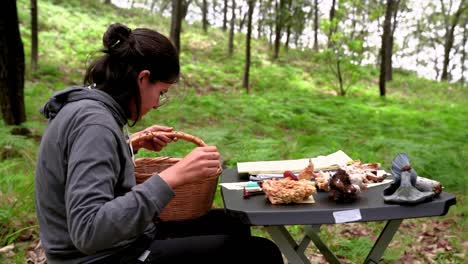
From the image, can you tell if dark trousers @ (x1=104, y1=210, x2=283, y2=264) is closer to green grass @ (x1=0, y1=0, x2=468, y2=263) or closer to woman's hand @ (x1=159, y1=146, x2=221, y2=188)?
woman's hand @ (x1=159, y1=146, x2=221, y2=188)

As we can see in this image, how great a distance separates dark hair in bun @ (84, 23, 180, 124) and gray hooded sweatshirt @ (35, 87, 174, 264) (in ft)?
0.22

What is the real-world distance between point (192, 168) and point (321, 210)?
1.68ft

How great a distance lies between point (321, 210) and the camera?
1.63 meters

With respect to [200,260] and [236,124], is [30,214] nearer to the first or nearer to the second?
[200,260]

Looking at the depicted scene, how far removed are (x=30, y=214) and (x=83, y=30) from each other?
51.2 ft

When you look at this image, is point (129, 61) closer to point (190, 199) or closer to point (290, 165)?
A: point (190, 199)

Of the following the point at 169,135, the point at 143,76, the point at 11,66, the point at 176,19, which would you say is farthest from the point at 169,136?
the point at 176,19

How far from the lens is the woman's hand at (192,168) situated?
4.78 ft

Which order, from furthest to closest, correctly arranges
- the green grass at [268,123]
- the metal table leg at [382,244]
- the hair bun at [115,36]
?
1. the green grass at [268,123]
2. the metal table leg at [382,244]
3. the hair bun at [115,36]

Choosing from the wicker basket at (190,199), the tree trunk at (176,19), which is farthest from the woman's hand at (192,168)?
the tree trunk at (176,19)

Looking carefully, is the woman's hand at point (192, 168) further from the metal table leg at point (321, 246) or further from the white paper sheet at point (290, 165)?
the metal table leg at point (321, 246)

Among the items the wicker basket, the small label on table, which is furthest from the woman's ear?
the small label on table

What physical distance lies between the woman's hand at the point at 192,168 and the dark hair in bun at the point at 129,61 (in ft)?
0.99

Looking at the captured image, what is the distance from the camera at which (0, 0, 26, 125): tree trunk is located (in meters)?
5.48
